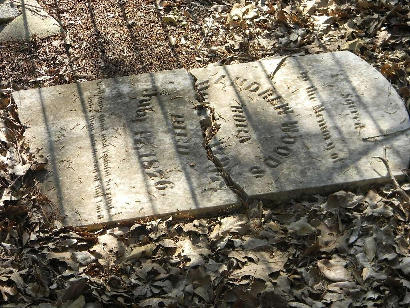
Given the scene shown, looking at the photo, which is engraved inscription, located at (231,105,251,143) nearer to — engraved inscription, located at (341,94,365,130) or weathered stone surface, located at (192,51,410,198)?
weathered stone surface, located at (192,51,410,198)

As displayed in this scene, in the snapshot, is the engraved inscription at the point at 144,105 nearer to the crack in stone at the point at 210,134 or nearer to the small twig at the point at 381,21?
the crack in stone at the point at 210,134

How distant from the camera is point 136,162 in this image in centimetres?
431

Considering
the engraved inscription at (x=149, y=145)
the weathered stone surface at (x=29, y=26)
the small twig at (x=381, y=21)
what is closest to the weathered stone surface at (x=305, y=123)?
the engraved inscription at (x=149, y=145)

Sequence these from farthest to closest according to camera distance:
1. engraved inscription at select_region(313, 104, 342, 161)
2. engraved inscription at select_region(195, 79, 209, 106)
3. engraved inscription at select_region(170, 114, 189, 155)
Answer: engraved inscription at select_region(195, 79, 209, 106) < engraved inscription at select_region(170, 114, 189, 155) < engraved inscription at select_region(313, 104, 342, 161)

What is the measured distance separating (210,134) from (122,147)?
62 centimetres

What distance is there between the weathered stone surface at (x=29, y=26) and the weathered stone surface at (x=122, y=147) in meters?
1.18

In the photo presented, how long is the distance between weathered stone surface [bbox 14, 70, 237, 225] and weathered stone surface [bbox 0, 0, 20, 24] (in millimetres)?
1466

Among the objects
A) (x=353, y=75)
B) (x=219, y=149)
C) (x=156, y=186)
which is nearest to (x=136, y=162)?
(x=156, y=186)

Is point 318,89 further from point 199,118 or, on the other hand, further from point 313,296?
point 313,296

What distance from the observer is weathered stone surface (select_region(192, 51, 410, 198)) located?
4.18 meters

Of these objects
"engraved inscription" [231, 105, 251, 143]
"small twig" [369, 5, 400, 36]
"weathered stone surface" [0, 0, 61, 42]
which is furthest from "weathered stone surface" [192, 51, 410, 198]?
"weathered stone surface" [0, 0, 61, 42]

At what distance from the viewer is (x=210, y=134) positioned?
179 inches

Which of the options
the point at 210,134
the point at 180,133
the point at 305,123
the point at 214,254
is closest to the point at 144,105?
the point at 180,133

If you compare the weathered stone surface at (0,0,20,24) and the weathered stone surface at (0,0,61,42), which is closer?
the weathered stone surface at (0,0,61,42)
